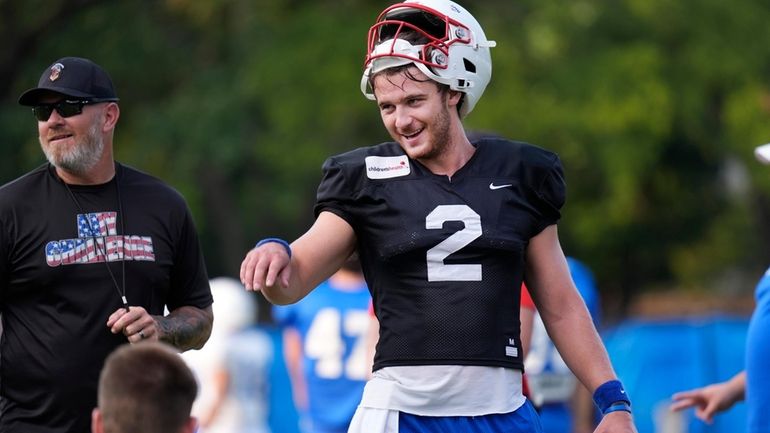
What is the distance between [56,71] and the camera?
5816 millimetres

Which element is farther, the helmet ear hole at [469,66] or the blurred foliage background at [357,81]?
the blurred foliage background at [357,81]

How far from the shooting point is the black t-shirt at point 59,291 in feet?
18.2

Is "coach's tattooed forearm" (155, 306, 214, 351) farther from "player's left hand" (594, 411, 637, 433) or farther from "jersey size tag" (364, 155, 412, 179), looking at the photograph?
"player's left hand" (594, 411, 637, 433)

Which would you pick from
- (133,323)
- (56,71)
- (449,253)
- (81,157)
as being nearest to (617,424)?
(449,253)

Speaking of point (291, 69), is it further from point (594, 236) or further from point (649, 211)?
point (649, 211)

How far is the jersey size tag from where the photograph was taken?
4.95m

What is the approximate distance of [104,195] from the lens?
19.1 feet

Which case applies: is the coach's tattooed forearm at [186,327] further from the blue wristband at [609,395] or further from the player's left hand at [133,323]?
the blue wristband at [609,395]

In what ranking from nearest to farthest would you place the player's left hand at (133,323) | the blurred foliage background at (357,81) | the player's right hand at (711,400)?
the player's left hand at (133,323)
the player's right hand at (711,400)
the blurred foliage background at (357,81)

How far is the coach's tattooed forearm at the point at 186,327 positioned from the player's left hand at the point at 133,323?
0.15m

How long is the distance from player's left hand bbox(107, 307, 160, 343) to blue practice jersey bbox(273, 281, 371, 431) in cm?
388

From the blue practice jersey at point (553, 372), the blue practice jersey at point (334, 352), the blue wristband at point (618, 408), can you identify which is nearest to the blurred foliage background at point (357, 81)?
the blue practice jersey at point (334, 352)

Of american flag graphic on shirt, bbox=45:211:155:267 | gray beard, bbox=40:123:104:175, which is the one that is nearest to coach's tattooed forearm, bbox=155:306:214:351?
american flag graphic on shirt, bbox=45:211:155:267

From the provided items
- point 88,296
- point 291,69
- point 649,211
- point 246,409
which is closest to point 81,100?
point 88,296
